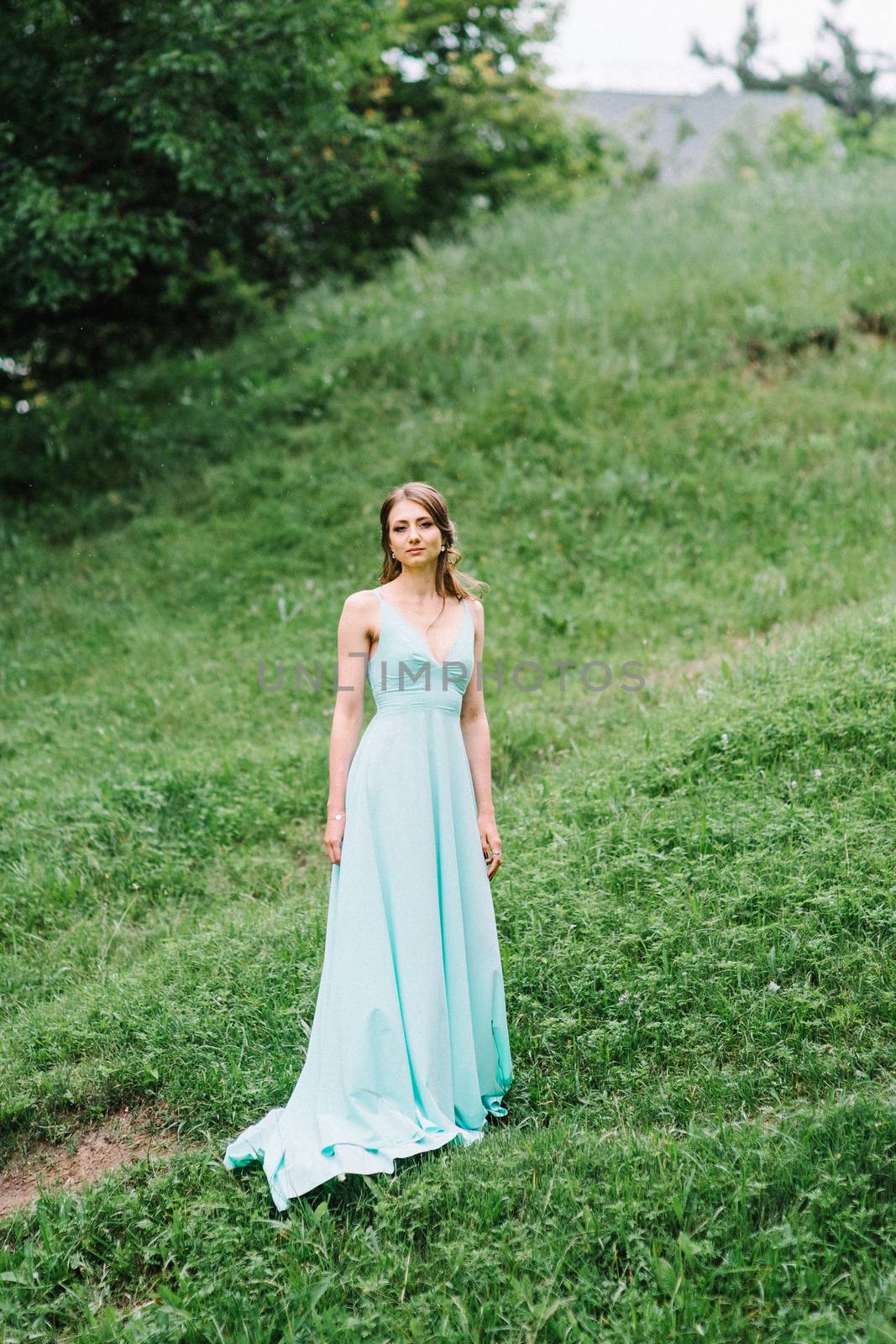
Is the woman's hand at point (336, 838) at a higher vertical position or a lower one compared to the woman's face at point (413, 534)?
lower

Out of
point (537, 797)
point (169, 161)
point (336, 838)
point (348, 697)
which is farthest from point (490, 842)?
point (169, 161)

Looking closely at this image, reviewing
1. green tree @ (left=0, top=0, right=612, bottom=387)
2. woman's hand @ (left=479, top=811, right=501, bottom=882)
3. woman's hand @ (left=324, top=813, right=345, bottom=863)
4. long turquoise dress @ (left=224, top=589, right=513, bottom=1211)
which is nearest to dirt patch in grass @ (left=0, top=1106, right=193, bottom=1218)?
long turquoise dress @ (left=224, top=589, right=513, bottom=1211)

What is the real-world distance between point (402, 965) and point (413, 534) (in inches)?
61.1

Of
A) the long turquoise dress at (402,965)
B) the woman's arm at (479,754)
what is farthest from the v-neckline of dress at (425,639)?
the woman's arm at (479,754)

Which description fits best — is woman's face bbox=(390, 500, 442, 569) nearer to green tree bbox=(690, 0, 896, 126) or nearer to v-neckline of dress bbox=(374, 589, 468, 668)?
v-neckline of dress bbox=(374, 589, 468, 668)

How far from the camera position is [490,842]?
420cm

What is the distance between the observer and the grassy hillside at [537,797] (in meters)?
3.37

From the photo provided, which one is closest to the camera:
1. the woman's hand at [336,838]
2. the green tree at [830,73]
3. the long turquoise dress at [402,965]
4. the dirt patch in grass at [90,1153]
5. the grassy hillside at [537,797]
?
the grassy hillside at [537,797]

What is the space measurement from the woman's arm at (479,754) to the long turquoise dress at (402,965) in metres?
0.10

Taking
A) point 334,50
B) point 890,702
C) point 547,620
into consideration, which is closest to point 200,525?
point 547,620

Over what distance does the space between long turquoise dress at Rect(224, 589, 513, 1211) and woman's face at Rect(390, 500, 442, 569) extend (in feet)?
0.68

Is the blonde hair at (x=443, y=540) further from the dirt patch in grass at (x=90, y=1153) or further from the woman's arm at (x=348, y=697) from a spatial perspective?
the dirt patch in grass at (x=90, y=1153)

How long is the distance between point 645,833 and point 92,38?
1067cm

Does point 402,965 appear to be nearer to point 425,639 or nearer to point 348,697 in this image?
point 348,697
